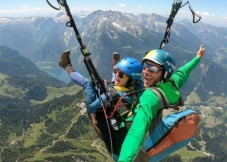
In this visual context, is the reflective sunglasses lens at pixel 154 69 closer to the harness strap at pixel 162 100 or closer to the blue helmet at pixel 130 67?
the harness strap at pixel 162 100

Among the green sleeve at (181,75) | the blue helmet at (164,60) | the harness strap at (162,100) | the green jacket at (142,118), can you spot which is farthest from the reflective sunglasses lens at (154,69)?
the green sleeve at (181,75)

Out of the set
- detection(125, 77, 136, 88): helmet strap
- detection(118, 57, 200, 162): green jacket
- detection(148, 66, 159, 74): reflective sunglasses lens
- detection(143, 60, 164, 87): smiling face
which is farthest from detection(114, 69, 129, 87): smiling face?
detection(118, 57, 200, 162): green jacket

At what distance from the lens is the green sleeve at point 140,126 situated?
5.07m

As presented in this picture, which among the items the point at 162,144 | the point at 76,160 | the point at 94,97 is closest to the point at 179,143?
the point at 162,144

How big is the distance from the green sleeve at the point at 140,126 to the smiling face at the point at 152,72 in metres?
1.09

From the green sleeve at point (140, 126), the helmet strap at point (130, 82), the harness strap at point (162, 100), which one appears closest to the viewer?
the green sleeve at point (140, 126)

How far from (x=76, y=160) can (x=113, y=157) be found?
603 ft

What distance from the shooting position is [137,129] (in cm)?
544

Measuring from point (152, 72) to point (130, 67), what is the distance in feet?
4.80

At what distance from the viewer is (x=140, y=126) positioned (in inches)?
216

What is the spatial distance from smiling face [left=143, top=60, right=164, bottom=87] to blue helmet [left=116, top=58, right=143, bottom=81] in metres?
1.29

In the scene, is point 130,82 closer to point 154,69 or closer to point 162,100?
point 154,69

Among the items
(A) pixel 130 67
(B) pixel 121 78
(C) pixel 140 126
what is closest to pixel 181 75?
(A) pixel 130 67

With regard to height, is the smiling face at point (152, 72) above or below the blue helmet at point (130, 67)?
above
